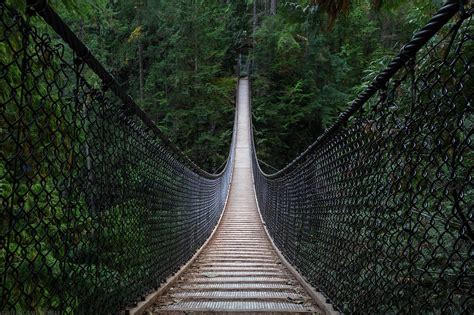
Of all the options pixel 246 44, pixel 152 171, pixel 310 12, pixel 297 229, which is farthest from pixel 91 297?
pixel 246 44

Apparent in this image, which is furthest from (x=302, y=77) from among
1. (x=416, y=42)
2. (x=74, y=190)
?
(x=74, y=190)

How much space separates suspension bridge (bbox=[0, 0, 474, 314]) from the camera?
3.59 feet

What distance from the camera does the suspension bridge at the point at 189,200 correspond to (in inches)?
43.1

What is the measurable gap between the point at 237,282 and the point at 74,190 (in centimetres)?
166

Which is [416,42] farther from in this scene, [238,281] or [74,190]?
[238,281]

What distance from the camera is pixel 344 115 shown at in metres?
1.90

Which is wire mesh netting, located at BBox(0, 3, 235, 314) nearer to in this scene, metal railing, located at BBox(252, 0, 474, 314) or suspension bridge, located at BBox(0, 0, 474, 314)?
suspension bridge, located at BBox(0, 0, 474, 314)

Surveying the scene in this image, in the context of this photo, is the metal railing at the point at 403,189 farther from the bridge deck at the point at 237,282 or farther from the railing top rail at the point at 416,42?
the bridge deck at the point at 237,282

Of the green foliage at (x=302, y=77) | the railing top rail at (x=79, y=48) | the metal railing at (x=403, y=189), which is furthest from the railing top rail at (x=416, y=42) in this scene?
the green foliage at (x=302, y=77)

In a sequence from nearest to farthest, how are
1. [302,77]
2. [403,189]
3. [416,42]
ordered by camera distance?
[416,42]
[403,189]
[302,77]

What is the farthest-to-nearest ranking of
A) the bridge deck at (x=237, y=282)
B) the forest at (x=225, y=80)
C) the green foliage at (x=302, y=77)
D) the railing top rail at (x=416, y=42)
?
the forest at (x=225, y=80) < the green foliage at (x=302, y=77) < the bridge deck at (x=237, y=282) < the railing top rail at (x=416, y=42)

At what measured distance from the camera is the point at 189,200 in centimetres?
388

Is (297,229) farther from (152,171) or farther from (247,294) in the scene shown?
(152,171)

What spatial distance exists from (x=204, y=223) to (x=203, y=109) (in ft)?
37.1
